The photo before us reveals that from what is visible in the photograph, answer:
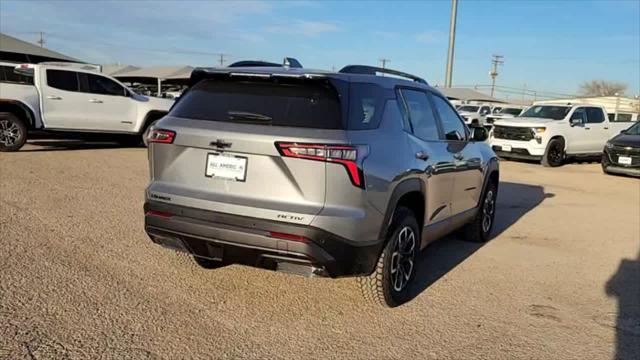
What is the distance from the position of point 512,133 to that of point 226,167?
13827 millimetres

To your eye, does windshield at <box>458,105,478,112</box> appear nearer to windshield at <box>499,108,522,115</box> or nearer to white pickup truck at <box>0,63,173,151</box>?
windshield at <box>499,108,522,115</box>

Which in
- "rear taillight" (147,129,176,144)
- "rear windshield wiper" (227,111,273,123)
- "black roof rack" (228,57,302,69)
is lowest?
"rear taillight" (147,129,176,144)

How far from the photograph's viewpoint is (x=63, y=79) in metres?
12.3

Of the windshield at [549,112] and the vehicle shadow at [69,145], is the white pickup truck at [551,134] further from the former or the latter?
the vehicle shadow at [69,145]

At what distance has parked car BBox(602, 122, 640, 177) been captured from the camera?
45.4ft

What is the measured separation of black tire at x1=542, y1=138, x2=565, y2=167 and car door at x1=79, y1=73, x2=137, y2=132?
11.2m

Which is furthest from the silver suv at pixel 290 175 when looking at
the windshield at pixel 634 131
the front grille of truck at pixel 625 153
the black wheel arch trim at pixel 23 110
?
the windshield at pixel 634 131

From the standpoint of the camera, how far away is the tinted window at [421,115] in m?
4.56

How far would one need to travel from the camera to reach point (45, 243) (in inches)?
203

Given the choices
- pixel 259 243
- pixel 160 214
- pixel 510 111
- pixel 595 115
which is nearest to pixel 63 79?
pixel 160 214

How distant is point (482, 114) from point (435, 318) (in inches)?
1151

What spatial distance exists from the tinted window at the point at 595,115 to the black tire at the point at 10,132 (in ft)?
51.2

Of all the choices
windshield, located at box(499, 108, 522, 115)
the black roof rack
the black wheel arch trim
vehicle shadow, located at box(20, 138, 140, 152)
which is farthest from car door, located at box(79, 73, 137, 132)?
windshield, located at box(499, 108, 522, 115)

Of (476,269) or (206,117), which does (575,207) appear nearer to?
(476,269)
